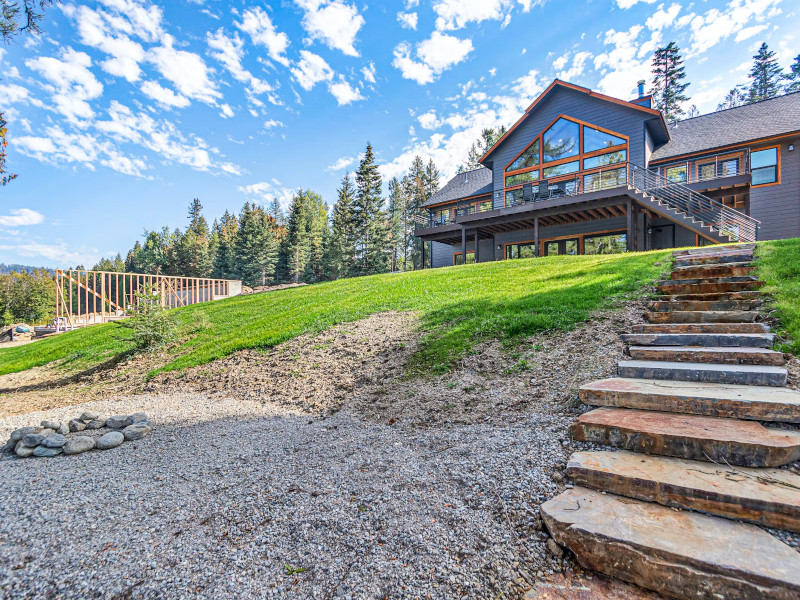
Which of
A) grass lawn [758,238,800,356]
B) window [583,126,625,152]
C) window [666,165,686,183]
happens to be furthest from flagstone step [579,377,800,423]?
window [666,165,686,183]

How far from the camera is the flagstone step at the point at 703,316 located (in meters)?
4.07

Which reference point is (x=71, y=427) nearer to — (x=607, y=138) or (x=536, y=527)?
(x=536, y=527)

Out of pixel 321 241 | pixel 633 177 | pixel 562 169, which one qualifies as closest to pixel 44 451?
pixel 633 177

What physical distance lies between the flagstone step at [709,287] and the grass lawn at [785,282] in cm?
17

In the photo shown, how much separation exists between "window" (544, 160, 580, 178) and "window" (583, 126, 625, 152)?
0.73 metres

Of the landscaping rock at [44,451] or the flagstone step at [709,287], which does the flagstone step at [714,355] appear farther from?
the landscaping rock at [44,451]

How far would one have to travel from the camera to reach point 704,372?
2.96 metres

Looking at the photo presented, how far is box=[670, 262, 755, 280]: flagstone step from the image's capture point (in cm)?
540

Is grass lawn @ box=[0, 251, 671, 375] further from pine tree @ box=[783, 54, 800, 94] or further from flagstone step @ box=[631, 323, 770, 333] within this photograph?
pine tree @ box=[783, 54, 800, 94]

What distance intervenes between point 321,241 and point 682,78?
139 feet

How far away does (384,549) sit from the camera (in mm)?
1844

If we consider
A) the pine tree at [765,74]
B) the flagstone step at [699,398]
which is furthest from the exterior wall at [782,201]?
the pine tree at [765,74]

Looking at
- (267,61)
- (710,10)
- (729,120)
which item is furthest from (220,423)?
(729,120)

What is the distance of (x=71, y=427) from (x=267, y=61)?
11.7 m
